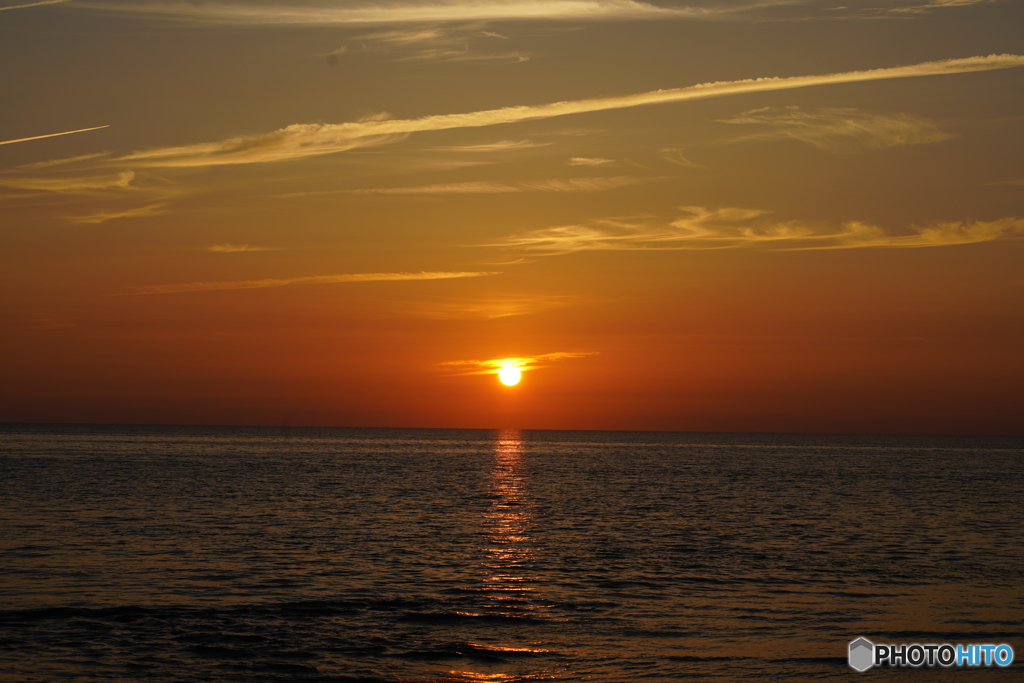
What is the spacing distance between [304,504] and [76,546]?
23860 millimetres

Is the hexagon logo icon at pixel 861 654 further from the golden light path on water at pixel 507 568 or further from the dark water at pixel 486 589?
the golden light path on water at pixel 507 568

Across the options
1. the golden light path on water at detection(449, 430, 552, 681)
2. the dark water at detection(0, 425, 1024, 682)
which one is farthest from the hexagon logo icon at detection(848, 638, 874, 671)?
the golden light path on water at detection(449, 430, 552, 681)

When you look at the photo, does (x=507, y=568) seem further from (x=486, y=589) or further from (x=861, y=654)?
(x=861, y=654)

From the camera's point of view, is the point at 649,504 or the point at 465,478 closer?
the point at 649,504

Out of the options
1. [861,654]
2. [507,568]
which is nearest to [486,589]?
[507,568]

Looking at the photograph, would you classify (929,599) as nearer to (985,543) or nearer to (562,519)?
(985,543)

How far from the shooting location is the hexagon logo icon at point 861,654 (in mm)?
21891

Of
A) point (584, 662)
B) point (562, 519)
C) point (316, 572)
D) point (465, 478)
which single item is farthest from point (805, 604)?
point (465, 478)

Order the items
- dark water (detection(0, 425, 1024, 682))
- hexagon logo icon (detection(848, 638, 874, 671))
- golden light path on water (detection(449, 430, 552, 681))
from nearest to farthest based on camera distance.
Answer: hexagon logo icon (detection(848, 638, 874, 671)), dark water (detection(0, 425, 1024, 682)), golden light path on water (detection(449, 430, 552, 681))

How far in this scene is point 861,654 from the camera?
22.7 meters

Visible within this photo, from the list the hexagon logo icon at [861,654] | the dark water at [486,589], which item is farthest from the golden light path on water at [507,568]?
the hexagon logo icon at [861,654]

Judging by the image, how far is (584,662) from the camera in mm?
22109

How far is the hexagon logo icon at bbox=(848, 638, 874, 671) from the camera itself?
71.8 ft

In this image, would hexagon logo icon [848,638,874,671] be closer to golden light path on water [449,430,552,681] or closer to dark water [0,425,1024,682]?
dark water [0,425,1024,682]
